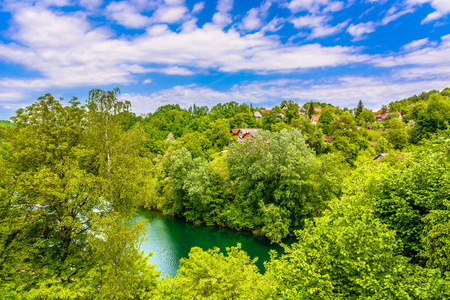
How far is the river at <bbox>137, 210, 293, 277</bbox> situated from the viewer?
2228cm

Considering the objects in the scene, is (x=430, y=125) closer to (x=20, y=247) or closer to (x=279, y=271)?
(x=279, y=271)

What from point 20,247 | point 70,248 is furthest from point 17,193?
point 70,248

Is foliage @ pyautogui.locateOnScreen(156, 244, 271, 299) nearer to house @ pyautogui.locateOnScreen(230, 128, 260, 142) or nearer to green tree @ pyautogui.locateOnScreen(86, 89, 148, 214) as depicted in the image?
green tree @ pyautogui.locateOnScreen(86, 89, 148, 214)

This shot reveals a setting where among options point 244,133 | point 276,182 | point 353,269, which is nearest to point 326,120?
point 244,133

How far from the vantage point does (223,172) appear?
3206 cm

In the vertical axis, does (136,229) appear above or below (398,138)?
below

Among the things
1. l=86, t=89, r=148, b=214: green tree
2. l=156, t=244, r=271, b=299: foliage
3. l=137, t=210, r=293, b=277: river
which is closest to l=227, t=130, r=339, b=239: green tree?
l=137, t=210, r=293, b=277: river

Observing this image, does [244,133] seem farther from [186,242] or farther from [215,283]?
[215,283]

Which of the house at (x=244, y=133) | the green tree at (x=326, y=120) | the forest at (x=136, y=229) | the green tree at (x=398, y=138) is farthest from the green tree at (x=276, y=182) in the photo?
the green tree at (x=398, y=138)

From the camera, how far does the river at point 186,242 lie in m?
22.3

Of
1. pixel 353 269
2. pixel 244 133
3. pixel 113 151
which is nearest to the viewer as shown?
pixel 353 269

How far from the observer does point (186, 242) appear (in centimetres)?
2616

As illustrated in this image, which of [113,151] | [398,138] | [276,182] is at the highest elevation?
[113,151]

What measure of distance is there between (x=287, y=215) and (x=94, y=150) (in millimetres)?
21411
